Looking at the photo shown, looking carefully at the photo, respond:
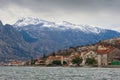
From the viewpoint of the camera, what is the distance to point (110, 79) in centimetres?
11856

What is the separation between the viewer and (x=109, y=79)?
118 m

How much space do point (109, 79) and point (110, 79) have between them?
31 cm
